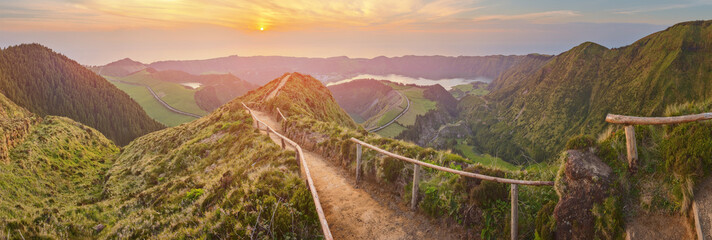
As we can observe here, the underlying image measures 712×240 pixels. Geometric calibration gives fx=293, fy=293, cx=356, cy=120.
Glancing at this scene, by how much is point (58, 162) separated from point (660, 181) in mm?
54740

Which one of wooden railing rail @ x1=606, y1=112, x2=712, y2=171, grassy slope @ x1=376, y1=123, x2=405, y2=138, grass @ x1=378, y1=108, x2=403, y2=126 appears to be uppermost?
wooden railing rail @ x1=606, y1=112, x2=712, y2=171

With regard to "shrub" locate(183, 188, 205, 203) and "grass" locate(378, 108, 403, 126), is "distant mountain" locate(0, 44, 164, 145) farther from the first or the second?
"shrub" locate(183, 188, 205, 203)

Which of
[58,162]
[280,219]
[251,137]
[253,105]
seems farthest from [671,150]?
[58,162]

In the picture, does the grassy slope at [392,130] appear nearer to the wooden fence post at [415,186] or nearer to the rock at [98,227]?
the rock at [98,227]

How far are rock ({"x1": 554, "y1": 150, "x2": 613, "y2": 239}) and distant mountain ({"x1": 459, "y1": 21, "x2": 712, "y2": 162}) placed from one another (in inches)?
5292

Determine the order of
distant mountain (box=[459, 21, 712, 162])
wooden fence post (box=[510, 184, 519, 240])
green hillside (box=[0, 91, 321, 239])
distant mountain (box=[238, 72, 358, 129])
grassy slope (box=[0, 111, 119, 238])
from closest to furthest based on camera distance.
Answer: wooden fence post (box=[510, 184, 519, 240]) → green hillside (box=[0, 91, 321, 239]) → grassy slope (box=[0, 111, 119, 238]) → distant mountain (box=[238, 72, 358, 129]) → distant mountain (box=[459, 21, 712, 162])

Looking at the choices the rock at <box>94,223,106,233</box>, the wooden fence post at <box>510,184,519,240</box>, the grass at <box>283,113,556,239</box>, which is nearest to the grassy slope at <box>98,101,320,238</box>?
the rock at <box>94,223,106,233</box>

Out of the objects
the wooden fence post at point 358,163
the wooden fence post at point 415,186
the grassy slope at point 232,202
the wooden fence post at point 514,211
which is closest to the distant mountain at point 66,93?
the grassy slope at point 232,202

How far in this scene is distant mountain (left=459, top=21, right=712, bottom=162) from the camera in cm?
13938

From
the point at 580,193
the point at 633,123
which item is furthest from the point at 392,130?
the point at 633,123

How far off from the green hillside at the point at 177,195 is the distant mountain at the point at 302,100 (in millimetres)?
6188

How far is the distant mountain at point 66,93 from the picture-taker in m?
125

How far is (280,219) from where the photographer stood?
26.8ft

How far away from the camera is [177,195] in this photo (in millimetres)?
14484
